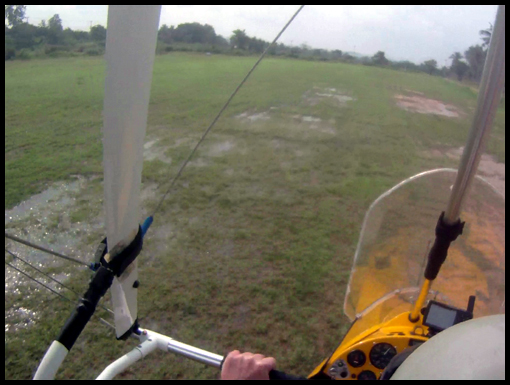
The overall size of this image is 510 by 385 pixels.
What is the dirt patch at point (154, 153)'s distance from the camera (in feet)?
21.6

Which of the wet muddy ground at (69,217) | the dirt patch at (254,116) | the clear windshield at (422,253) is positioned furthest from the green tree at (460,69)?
the dirt patch at (254,116)

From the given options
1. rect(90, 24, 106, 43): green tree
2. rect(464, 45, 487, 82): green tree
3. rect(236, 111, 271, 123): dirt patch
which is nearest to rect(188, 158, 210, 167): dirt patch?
rect(236, 111, 271, 123): dirt patch

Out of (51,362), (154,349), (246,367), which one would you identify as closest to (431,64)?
(246,367)

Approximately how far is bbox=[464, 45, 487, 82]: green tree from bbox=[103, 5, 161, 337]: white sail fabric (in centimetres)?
99

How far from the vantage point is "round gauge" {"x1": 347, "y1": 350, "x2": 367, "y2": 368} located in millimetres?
1448

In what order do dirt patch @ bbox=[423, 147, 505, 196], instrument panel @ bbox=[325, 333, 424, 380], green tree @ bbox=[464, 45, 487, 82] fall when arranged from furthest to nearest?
dirt patch @ bbox=[423, 147, 505, 196] < instrument panel @ bbox=[325, 333, 424, 380] < green tree @ bbox=[464, 45, 487, 82]

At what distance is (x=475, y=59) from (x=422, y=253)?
32.2 inches

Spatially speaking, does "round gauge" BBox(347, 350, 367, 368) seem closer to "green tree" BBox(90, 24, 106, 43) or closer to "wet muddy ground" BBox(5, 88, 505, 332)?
"wet muddy ground" BBox(5, 88, 505, 332)

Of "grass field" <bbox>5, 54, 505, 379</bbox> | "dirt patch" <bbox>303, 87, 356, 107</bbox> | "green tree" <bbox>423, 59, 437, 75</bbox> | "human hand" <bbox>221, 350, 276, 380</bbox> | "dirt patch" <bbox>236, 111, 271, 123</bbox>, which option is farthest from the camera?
"dirt patch" <bbox>303, 87, 356, 107</bbox>

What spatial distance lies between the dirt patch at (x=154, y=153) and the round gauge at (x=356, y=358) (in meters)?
5.40

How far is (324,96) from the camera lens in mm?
13344

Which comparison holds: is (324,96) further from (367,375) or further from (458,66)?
(367,375)

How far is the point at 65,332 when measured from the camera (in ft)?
2.99

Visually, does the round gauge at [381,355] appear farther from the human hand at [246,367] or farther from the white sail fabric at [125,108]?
the white sail fabric at [125,108]
